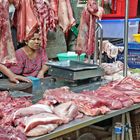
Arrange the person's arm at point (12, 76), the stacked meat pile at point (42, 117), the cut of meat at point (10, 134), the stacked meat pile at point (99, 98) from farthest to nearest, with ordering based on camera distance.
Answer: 1. the person's arm at point (12, 76)
2. the stacked meat pile at point (99, 98)
3. the stacked meat pile at point (42, 117)
4. the cut of meat at point (10, 134)

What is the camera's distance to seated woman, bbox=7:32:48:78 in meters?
4.05

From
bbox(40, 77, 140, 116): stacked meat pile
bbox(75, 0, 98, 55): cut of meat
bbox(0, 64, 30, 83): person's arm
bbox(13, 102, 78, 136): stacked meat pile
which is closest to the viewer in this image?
bbox(13, 102, 78, 136): stacked meat pile

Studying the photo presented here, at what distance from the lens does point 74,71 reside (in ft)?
10.1

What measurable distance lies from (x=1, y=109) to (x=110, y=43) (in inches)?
100

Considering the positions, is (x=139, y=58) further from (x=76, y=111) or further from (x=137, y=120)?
(x=76, y=111)

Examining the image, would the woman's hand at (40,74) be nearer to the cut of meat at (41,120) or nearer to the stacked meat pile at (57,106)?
the stacked meat pile at (57,106)

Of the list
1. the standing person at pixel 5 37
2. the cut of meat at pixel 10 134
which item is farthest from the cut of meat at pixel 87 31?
the cut of meat at pixel 10 134

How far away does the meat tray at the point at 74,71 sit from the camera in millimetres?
3111

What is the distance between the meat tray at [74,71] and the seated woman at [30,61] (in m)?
0.72

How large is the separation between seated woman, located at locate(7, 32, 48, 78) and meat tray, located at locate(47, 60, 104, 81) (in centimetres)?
72

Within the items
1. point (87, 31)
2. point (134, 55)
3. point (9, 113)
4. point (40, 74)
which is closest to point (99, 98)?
point (9, 113)

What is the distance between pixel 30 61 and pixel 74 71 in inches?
47.9

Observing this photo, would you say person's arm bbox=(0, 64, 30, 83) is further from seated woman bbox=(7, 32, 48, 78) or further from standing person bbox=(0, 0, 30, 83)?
seated woman bbox=(7, 32, 48, 78)

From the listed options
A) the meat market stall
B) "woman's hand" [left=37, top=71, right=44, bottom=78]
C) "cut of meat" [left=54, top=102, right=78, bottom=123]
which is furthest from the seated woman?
the meat market stall
